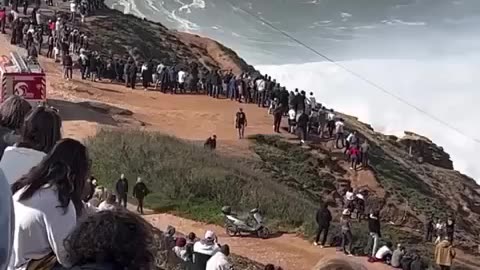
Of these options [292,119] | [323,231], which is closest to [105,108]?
[292,119]

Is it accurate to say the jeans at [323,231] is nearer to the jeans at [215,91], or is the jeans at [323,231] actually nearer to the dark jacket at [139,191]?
the dark jacket at [139,191]

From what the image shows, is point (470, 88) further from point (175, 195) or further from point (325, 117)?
point (175, 195)

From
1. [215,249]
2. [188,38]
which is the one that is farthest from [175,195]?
[188,38]

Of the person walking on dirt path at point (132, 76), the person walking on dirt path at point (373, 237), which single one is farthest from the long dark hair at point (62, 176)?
the person walking on dirt path at point (132, 76)

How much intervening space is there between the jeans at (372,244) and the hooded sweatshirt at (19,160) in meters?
11.8

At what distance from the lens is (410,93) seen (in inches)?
2506

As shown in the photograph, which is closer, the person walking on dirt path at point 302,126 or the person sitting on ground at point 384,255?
the person sitting on ground at point 384,255

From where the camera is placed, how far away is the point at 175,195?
19.0 metres

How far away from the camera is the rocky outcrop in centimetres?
3759

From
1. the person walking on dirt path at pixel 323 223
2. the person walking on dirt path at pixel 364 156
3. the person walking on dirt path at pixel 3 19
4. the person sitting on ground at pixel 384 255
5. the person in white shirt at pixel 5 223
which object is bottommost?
the person sitting on ground at pixel 384 255

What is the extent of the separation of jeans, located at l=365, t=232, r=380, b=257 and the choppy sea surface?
33054mm

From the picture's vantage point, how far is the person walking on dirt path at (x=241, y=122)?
2621 centimetres

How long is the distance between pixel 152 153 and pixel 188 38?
75.1ft

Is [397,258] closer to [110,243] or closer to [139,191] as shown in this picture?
[139,191]
